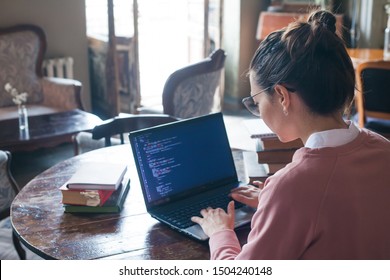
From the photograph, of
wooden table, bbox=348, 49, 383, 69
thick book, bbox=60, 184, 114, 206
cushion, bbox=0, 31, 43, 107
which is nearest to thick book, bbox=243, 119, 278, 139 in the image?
thick book, bbox=60, 184, 114, 206

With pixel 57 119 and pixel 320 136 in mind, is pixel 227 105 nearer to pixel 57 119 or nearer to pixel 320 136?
pixel 57 119

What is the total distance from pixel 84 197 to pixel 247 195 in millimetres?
433

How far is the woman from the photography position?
38.8 inches

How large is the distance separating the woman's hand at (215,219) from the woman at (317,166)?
0.28 m

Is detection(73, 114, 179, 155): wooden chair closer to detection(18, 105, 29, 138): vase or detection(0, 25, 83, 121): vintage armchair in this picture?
detection(18, 105, 29, 138): vase

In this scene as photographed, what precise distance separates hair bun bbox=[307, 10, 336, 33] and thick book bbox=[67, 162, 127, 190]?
2.22 ft

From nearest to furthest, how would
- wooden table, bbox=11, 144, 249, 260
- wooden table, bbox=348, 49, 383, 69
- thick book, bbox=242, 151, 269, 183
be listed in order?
wooden table, bbox=11, 144, 249, 260 < thick book, bbox=242, 151, 269, 183 < wooden table, bbox=348, 49, 383, 69

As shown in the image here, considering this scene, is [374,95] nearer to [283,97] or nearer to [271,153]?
[271,153]

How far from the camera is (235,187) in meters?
1.64

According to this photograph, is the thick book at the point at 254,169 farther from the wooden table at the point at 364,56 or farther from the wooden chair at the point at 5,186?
the wooden table at the point at 364,56

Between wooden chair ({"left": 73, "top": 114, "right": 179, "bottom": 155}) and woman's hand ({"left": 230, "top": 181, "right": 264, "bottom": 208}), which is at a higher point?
woman's hand ({"left": 230, "top": 181, "right": 264, "bottom": 208})

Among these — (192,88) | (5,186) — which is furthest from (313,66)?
(192,88)

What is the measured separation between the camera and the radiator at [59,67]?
438 cm

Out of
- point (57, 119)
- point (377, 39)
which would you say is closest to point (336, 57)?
point (57, 119)
